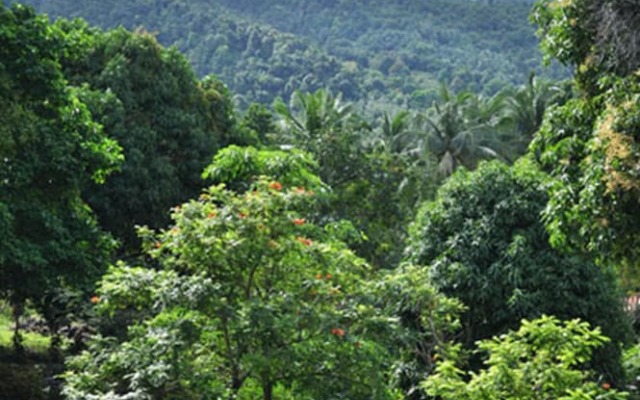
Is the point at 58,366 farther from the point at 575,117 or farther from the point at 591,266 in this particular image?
the point at 575,117

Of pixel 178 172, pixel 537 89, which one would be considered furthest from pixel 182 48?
pixel 178 172

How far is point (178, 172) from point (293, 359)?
13.1m

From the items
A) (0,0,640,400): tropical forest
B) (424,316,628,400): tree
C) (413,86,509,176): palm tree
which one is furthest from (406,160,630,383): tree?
(413,86,509,176): palm tree

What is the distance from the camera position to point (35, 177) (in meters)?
13.5

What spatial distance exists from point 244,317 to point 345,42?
410 ft

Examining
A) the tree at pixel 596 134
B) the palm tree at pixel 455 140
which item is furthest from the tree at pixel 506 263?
the palm tree at pixel 455 140

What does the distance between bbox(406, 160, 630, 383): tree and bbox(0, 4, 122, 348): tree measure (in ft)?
16.9

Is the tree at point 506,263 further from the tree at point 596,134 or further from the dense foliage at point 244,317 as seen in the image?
the dense foliage at point 244,317

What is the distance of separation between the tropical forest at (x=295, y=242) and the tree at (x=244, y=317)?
0.02 m

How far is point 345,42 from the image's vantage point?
130 metres

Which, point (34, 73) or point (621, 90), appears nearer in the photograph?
point (621, 90)

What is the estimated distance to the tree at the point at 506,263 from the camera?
12438 millimetres

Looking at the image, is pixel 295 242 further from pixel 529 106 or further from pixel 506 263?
pixel 529 106

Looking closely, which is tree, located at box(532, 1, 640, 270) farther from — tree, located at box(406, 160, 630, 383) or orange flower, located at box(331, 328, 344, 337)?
A: tree, located at box(406, 160, 630, 383)
